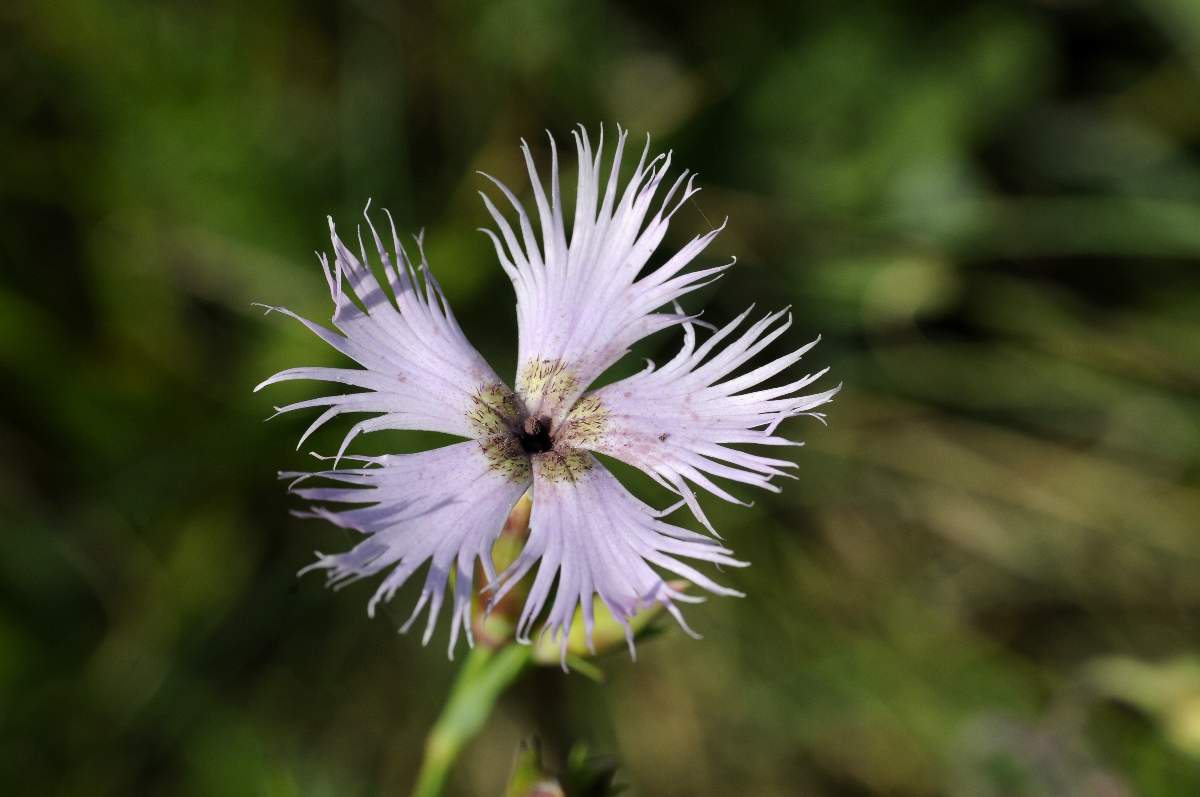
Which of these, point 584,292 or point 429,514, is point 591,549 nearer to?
point 429,514

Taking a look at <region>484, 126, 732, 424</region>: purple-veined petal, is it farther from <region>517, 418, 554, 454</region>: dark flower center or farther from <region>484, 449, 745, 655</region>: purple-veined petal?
<region>484, 449, 745, 655</region>: purple-veined petal

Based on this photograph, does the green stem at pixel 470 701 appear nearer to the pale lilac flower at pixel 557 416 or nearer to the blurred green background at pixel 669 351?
the pale lilac flower at pixel 557 416

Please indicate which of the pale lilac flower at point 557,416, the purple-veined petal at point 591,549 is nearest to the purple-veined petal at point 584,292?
the pale lilac flower at point 557,416

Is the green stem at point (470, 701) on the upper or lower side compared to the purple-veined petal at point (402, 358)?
lower

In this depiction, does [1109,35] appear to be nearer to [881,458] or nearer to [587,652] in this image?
[881,458]

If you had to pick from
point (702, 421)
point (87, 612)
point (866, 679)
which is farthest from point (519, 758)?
point (87, 612)

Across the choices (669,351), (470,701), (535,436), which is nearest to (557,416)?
(535,436)
